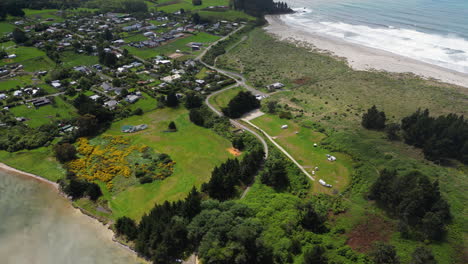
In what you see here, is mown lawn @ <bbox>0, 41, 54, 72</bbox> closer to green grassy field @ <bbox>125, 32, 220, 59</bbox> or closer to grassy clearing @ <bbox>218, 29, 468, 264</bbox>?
green grassy field @ <bbox>125, 32, 220, 59</bbox>

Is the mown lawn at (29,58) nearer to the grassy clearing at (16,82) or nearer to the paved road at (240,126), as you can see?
the grassy clearing at (16,82)

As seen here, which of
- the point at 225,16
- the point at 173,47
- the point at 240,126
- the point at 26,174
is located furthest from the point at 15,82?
the point at 225,16

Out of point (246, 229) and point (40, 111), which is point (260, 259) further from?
point (40, 111)

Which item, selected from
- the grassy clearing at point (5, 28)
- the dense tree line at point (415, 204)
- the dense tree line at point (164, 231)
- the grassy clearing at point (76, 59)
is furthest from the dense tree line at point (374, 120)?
the grassy clearing at point (5, 28)

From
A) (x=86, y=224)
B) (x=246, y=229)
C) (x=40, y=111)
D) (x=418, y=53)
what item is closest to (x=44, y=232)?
(x=86, y=224)

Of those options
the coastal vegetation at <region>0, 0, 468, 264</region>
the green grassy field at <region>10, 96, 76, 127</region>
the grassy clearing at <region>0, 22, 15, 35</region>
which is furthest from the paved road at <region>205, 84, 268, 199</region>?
the grassy clearing at <region>0, 22, 15, 35</region>
